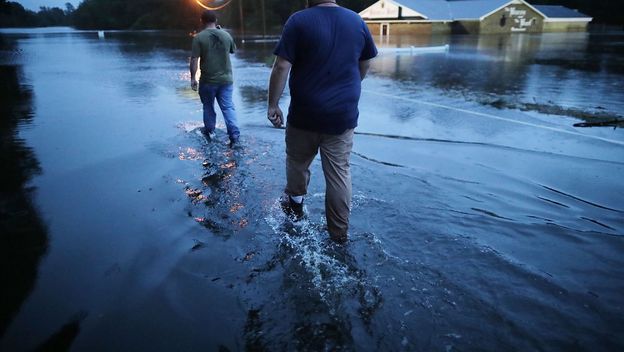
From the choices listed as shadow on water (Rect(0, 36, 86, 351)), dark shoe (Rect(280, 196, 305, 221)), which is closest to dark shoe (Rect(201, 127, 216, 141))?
shadow on water (Rect(0, 36, 86, 351))

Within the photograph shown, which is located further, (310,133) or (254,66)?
(254,66)

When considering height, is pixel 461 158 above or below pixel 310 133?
below

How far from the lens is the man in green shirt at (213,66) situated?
6035 mm

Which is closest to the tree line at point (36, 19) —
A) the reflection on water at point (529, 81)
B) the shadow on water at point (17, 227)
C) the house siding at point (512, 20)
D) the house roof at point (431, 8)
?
the house roof at point (431, 8)

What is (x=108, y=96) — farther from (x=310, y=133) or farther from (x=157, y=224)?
(x=310, y=133)

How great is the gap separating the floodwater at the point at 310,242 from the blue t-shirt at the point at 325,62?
3.54 ft

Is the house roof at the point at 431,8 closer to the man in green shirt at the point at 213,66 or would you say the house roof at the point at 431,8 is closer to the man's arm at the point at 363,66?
the man in green shirt at the point at 213,66

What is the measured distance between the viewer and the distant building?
4788 cm

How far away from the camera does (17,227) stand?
12.3 ft

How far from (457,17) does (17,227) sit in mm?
54063

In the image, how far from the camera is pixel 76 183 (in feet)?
15.8

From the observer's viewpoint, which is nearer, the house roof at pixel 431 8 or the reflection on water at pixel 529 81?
the reflection on water at pixel 529 81

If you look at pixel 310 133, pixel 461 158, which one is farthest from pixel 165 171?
pixel 461 158

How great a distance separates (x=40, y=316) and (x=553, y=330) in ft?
10.5
